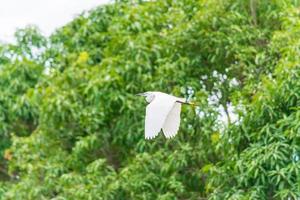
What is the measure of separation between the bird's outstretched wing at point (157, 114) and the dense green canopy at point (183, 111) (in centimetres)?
95

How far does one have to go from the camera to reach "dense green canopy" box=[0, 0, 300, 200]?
13.4 ft

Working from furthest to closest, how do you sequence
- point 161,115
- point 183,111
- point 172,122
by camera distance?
point 183,111, point 172,122, point 161,115

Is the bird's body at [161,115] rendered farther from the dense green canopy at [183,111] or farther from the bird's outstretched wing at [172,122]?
the dense green canopy at [183,111]

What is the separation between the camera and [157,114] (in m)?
3.04

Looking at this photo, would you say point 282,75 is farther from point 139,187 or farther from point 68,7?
point 68,7

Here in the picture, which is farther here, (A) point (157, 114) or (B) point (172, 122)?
(B) point (172, 122)

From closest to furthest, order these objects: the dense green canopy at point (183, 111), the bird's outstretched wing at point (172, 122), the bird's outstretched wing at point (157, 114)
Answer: the bird's outstretched wing at point (157, 114) < the bird's outstretched wing at point (172, 122) < the dense green canopy at point (183, 111)

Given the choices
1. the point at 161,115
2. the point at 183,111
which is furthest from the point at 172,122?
the point at 183,111

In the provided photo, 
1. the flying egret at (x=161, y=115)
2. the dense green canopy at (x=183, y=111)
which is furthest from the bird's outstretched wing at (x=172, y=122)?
the dense green canopy at (x=183, y=111)

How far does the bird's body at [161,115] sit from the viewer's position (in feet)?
9.82

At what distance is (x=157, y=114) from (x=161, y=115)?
0.6 inches

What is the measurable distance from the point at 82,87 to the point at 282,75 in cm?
152

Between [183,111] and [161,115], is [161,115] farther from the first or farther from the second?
[183,111]

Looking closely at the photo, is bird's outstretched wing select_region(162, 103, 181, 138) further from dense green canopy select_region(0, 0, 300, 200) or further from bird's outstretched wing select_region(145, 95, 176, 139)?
dense green canopy select_region(0, 0, 300, 200)
